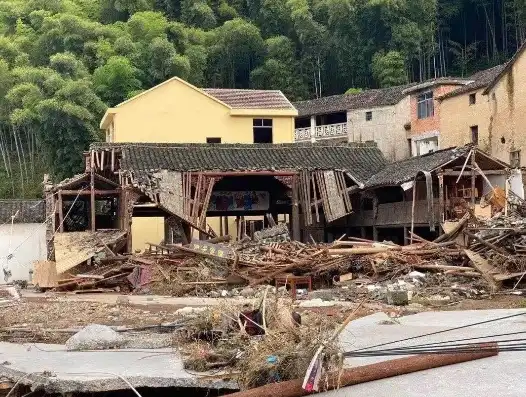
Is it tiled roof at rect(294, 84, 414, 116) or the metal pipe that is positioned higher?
tiled roof at rect(294, 84, 414, 116)

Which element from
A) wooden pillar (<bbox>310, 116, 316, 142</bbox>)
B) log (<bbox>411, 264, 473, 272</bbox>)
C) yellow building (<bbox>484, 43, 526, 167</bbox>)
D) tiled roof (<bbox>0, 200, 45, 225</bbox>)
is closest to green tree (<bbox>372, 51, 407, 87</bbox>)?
wooden pillar (<bbox>310, 116, 316, 142</bbox>)

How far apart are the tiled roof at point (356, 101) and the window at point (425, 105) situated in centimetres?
142

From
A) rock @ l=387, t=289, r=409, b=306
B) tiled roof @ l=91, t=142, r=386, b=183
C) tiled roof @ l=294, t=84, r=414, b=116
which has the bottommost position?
rock @ l=387, t=289, r=409, b=306

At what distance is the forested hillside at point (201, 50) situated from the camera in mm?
43344

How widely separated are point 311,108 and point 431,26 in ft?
34.1

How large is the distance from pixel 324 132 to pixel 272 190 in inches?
709

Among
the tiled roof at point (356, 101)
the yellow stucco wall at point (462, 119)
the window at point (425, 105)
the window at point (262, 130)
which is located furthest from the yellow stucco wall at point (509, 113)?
the window at point (262, 130)

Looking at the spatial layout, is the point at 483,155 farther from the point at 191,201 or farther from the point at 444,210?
the point at 191,201

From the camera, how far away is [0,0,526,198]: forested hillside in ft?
142

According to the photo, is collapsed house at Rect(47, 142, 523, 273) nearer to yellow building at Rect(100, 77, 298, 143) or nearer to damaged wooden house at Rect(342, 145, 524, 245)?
damaged wooden house at Rect(342, 145, 524, 245)

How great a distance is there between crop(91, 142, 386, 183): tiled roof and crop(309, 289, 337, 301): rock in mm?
10032

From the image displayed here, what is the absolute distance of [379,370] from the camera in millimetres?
7043

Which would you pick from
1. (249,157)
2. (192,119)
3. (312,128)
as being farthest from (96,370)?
(312,128)

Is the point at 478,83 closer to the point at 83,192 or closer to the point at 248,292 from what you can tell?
the point at 83,192
